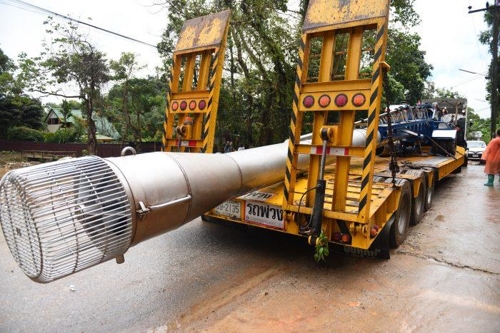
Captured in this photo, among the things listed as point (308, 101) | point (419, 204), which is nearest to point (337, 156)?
point (308, 101)

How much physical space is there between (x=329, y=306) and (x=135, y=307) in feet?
6.27

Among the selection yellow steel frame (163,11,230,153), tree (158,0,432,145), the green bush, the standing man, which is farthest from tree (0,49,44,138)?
the standing man

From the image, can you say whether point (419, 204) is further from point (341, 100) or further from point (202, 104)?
point (202, 104)

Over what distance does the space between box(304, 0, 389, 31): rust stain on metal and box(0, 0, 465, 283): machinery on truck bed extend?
1 cm

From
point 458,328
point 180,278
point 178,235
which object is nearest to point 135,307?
Result: point 180,278

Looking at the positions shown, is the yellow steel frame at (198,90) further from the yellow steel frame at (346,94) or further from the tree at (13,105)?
the tree at (13,105)

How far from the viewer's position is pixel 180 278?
4.16 metres

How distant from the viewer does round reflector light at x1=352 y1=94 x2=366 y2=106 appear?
377 centimetres

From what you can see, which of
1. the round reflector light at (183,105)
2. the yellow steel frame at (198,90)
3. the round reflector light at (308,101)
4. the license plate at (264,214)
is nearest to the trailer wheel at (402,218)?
the license plate at (264,214)

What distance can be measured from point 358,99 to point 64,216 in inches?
118

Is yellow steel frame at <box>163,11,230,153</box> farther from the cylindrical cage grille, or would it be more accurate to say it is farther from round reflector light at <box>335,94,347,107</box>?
the cylindrical cage grille

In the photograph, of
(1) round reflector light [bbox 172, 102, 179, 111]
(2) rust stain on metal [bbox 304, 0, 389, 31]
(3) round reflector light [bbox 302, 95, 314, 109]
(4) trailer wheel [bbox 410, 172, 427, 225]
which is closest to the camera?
(2) rust stain on metal [bbox 304, 0, 389, 31]

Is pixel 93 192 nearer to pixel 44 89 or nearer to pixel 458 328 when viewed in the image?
pixel 458 328

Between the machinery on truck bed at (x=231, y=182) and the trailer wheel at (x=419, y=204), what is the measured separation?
0.03 m
